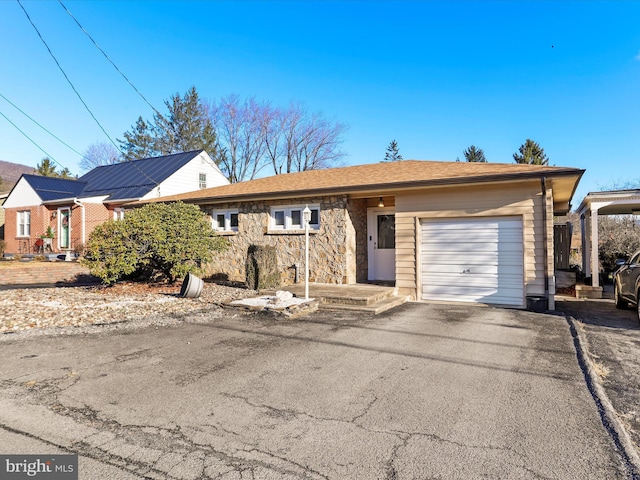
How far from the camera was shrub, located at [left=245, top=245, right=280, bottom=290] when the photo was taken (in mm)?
10562

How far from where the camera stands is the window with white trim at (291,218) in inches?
447

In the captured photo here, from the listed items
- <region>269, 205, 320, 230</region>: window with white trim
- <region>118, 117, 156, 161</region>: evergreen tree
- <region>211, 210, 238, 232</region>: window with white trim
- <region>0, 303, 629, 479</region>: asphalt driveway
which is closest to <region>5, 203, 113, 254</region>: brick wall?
<region>211, 210, 238, 232</region>: window with white trim

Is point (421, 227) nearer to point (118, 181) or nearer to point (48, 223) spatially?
point (118, 181)

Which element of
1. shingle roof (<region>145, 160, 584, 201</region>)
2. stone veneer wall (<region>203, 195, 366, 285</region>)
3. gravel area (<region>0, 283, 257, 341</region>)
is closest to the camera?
gravel area (<region>0, 283, 257, 341</region>)

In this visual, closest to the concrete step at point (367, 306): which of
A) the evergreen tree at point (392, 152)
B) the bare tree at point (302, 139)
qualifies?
the bare tree at point (302, 139)

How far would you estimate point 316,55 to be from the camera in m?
20.8

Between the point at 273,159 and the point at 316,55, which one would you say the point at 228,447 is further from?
the point at 273,159

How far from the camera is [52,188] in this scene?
73.4 feet

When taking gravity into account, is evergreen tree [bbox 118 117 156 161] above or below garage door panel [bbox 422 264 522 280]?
above

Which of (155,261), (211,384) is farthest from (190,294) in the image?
(211,384)

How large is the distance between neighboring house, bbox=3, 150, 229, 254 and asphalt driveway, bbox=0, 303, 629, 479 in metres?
16.6

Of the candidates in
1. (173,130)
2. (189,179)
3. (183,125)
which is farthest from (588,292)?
(173,130)

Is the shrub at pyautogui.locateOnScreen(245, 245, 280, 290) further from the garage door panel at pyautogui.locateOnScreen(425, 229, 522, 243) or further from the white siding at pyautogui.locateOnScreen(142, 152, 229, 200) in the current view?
the white siding at pyautogui.locateOnScreen(142, 152, 229, 200)

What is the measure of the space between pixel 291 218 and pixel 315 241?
1.27 meters
